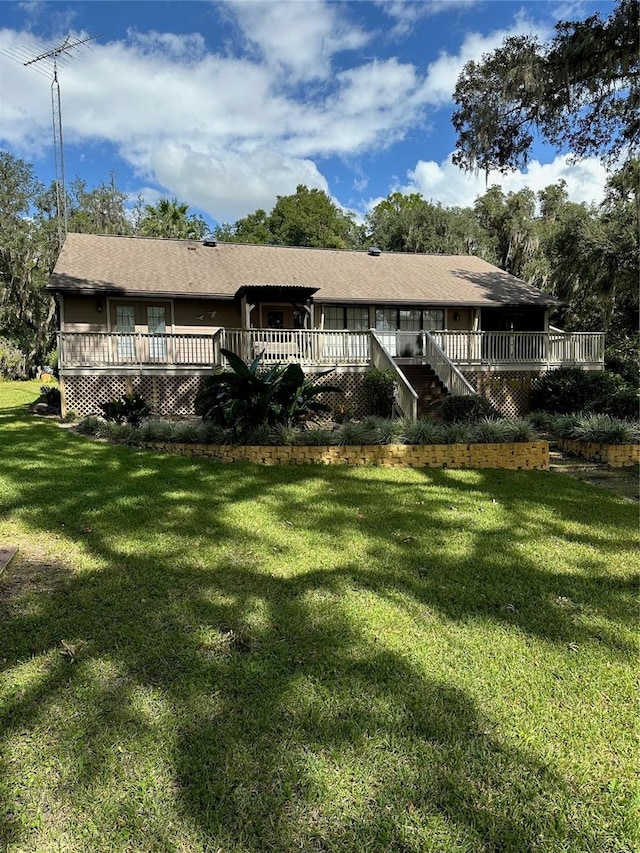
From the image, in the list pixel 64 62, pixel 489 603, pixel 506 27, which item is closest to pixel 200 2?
pixel 506 27

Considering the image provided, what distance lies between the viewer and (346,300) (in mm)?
17031

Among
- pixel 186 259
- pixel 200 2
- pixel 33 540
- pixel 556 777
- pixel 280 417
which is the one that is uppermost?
pixel 200 2

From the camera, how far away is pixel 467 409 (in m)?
10.3

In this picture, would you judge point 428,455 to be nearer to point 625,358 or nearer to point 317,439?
point 317,439

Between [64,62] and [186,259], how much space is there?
9965 mm

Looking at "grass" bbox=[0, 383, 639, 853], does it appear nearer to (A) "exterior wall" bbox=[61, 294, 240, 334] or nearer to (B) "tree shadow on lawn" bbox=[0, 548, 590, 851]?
(B) "tree shadow on lawn" bbox=[0, 548, 590, 851]

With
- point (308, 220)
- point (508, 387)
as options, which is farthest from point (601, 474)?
point (308, 220)

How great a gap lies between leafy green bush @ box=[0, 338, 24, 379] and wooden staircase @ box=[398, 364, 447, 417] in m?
20.7

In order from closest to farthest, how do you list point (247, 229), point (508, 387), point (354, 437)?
point (354, 437), point (508, 387), point (247, 229)

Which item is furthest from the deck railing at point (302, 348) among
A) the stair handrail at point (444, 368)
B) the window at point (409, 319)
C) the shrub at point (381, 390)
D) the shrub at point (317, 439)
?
the shrub at point (317, 439)

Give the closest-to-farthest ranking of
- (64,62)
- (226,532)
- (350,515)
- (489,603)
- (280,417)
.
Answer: (489,603)
(226,532)
(350,515)
(280,417)
(64,62)

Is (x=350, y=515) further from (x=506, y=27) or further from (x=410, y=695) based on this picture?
(x=506, y=27)

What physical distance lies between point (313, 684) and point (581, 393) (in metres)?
13.5

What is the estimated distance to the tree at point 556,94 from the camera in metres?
10.1
